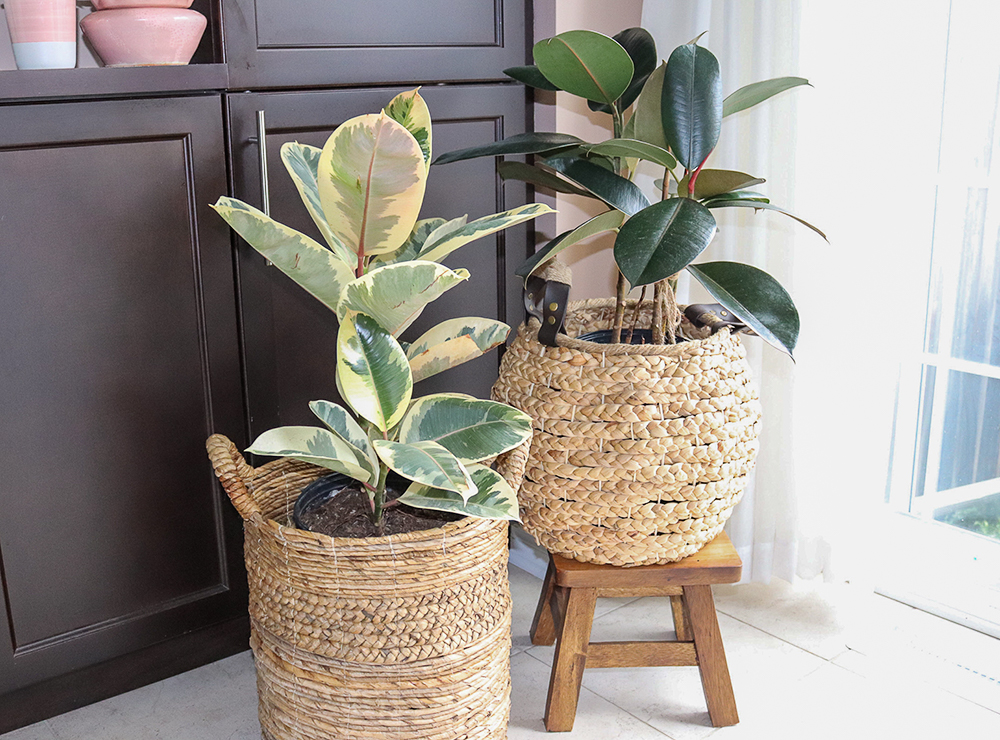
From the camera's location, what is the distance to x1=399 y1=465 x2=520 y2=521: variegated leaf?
114 centimetres

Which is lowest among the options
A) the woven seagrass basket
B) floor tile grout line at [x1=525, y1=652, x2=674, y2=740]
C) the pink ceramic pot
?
floor tile grout line at [x1=525, y1=652, x2=674, y2=740]

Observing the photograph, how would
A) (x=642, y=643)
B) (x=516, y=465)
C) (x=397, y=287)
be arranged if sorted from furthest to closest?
(x=642, y=643), (x=516, y=465), (x=397, y=287)

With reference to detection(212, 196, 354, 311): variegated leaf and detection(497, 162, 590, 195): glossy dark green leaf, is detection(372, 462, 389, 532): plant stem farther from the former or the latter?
detection(497, 162, 590, 195): glossy dark green leaf

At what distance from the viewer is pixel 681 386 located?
51.8 inches

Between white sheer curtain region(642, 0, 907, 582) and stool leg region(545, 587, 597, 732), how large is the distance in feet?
1.56

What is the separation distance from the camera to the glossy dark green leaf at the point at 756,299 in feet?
3.86

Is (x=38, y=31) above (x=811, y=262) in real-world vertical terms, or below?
above

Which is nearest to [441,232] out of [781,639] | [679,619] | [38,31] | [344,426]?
[344,426]

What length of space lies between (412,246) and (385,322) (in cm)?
23

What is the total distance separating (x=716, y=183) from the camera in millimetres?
1276

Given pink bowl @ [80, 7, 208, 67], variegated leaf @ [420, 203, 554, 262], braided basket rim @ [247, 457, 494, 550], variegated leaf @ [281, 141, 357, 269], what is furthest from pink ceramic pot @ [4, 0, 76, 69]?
braided basket rim @ [247, 457, 494, 550]

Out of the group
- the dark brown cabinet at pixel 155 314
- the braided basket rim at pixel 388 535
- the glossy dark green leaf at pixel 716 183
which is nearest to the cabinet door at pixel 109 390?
the dark brown cabinet at pixel 155 314

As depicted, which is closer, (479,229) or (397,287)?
(397,287)

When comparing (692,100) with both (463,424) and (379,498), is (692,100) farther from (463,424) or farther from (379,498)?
(379,498)
